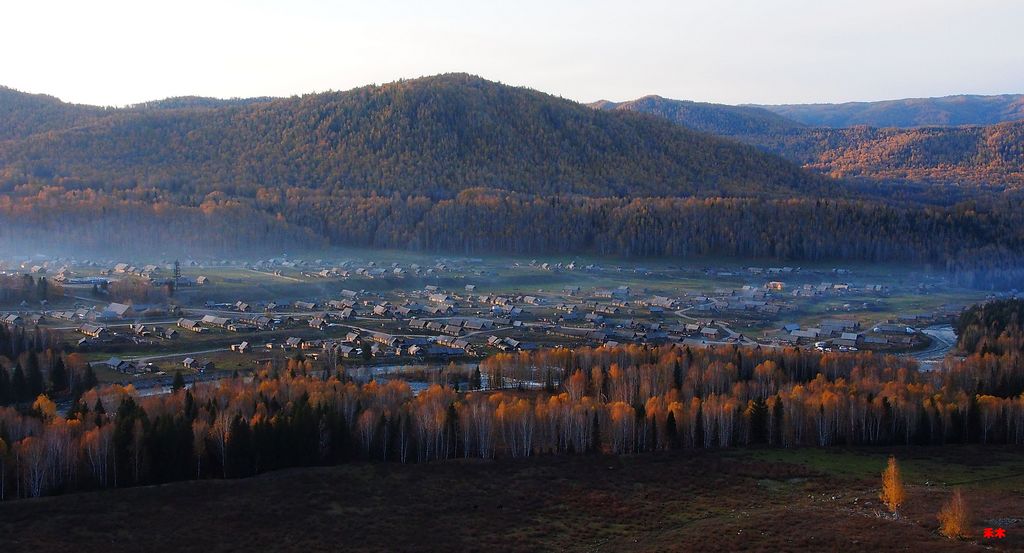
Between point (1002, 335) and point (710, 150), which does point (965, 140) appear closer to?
point (710, 150)

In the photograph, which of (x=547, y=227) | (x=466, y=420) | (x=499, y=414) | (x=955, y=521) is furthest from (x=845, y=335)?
(x=547, y=227)

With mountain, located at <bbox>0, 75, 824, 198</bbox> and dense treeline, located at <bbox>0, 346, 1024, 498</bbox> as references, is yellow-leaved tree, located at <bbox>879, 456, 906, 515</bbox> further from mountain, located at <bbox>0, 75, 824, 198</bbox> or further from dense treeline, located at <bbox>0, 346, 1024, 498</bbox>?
mountain, located at <bbox>0, 75, 824, 198</bbox>

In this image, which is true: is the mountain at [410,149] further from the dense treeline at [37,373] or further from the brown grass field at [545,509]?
the brown grass field at [545,509]

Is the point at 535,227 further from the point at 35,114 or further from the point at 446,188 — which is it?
the point at 35,114

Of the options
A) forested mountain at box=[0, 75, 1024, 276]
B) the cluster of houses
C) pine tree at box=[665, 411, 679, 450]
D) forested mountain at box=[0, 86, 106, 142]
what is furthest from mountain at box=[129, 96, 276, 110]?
pine tree at box=[665, 411, 679, 450]

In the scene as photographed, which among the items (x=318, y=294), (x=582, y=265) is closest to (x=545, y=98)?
(x=582, y=265)

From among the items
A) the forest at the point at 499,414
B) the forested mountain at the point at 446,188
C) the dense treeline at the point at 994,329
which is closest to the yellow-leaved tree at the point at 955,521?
the forest at the point at 499,414
